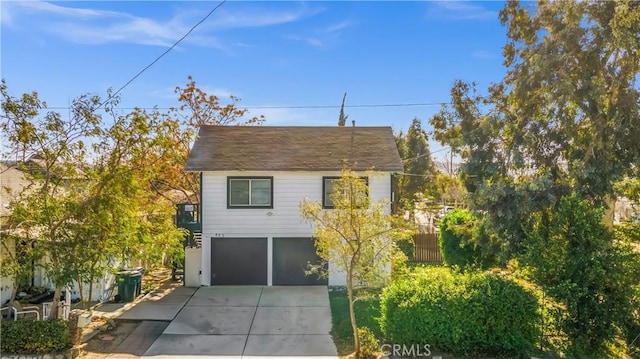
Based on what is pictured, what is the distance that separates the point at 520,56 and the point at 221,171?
430 inches

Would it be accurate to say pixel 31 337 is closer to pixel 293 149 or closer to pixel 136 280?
pixel 136 280

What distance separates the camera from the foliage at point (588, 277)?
723 centimetres

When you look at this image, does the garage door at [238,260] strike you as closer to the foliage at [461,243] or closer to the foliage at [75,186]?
the foliage at [75,186]

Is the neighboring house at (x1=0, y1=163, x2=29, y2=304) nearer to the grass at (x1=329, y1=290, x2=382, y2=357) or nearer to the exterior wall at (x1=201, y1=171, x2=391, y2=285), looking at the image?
the exterior wall at (x1=201, y1=171, x2=391, y2=285)

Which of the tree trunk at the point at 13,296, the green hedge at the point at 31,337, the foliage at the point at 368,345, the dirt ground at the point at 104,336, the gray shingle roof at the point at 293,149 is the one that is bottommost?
the dirt ground at the point at 104,336

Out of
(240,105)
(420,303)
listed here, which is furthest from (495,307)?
(240,105)

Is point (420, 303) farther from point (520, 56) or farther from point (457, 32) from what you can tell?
point (520, 56)

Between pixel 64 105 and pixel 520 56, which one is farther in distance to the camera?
pixel 520 56

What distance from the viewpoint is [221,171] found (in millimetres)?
13617

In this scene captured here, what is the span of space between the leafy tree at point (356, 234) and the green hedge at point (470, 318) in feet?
2.74

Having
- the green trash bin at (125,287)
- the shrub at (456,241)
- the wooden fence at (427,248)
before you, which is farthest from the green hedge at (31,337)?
the wooden fence at (427,248)

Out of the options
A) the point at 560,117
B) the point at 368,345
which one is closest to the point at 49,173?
the point at 368,345

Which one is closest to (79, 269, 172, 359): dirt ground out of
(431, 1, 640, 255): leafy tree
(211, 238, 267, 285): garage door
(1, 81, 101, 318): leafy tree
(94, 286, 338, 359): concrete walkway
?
(94, 286, 338, 359): concrete walkway

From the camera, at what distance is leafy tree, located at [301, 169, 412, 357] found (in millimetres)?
7898
